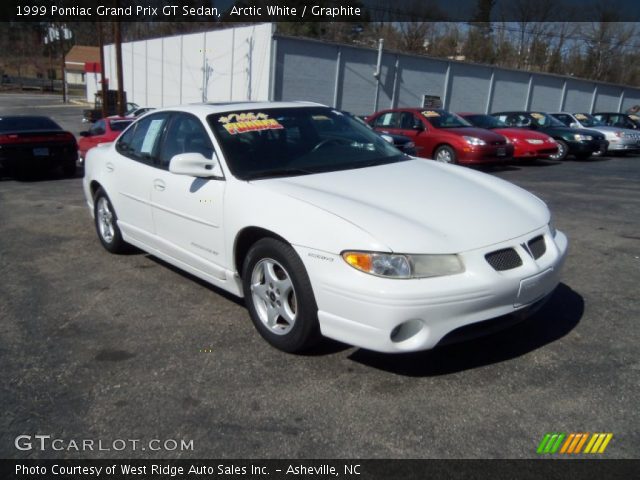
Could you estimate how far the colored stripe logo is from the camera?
2580 millimetres

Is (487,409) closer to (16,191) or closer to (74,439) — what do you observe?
(74,439)

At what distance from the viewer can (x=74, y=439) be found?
2664 mm

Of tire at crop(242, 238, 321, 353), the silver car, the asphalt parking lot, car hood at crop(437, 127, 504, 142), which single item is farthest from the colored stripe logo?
the silver car

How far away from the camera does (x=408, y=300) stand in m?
2.83

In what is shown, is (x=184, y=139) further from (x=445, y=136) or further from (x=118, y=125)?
(x=445, y=136)

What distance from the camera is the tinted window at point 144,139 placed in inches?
189

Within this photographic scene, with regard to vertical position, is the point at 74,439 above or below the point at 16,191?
above

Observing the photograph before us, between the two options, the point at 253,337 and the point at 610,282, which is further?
the point at 610,282

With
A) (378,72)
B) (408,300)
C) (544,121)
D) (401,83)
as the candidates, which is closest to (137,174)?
(408,300)

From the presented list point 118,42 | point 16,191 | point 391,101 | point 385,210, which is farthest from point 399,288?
point 391,101

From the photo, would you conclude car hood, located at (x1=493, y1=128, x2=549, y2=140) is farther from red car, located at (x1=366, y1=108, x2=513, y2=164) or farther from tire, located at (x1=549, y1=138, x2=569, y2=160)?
tire, located at (x1=549, y1=138, x2=569, y2=160)

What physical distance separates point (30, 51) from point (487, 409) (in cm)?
10714

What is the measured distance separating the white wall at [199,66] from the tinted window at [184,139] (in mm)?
17960

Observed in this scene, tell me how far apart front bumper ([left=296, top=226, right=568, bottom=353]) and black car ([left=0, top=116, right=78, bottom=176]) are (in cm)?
967
